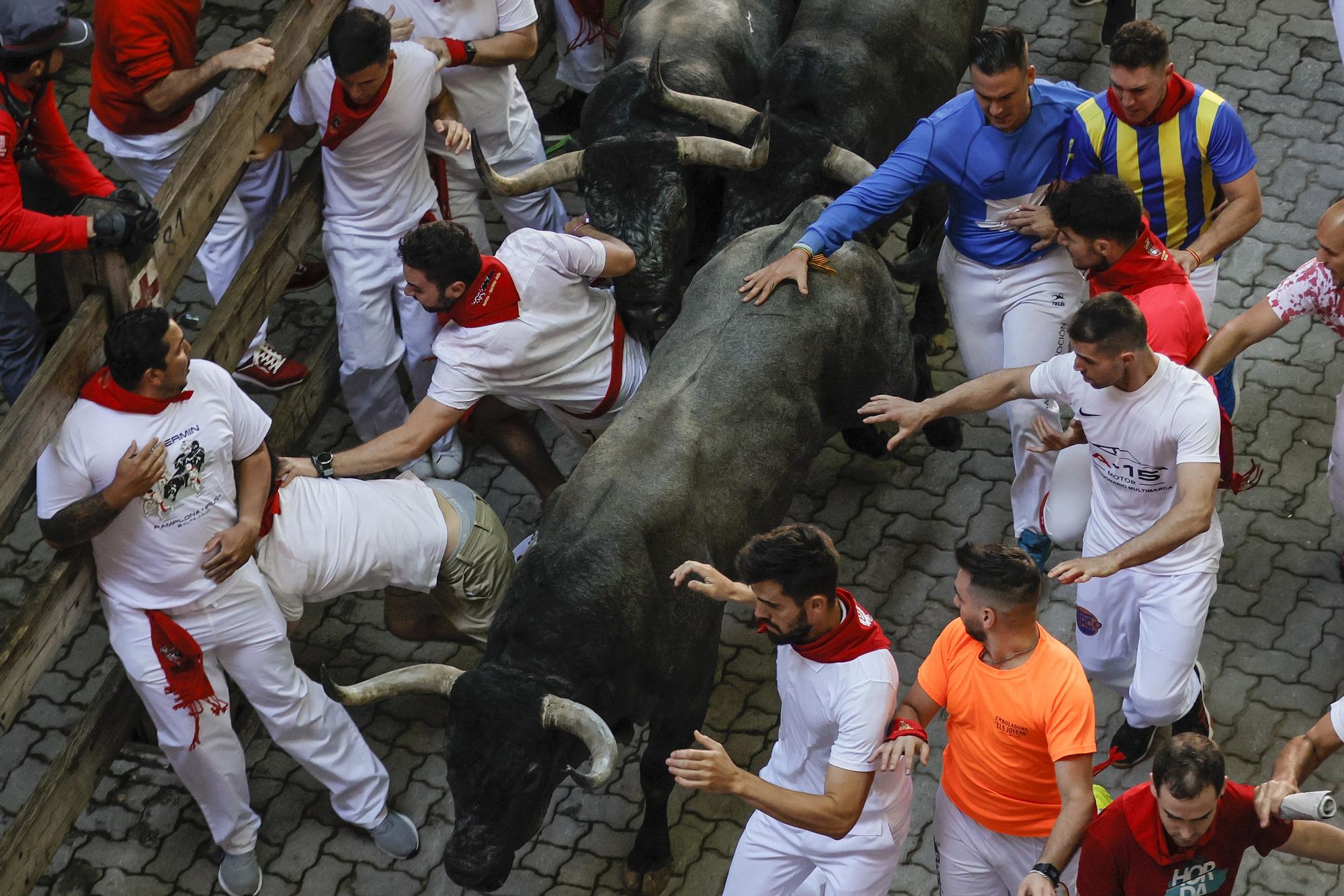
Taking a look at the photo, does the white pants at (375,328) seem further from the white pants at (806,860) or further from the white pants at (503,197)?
the white pants at (806,860)

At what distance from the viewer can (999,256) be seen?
7.62 m

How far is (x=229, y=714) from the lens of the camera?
695 centimetres

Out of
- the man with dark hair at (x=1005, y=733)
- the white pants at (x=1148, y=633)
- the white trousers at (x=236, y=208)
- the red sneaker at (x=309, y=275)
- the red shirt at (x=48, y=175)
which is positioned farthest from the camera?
the red sneaker at (x=309, y=275)

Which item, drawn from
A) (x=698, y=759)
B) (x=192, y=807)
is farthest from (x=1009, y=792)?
(x=192, y=807)

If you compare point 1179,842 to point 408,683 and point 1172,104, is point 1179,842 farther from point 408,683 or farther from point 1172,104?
point 1172,104

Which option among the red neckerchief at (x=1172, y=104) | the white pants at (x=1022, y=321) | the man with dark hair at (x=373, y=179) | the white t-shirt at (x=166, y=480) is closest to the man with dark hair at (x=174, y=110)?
the man with dark hair at (x=373, y=179)

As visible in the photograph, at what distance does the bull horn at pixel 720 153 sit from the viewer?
8.00 metres

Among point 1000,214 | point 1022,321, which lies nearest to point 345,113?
point 1000,214

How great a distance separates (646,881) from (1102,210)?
11.3 ft

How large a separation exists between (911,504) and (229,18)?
6074 mm

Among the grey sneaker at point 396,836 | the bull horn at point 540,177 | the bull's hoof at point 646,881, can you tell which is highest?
the bull horn at point 540,177

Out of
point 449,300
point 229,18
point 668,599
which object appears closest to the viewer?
point 668,599

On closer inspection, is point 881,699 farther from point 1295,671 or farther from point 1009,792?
point 1295,671

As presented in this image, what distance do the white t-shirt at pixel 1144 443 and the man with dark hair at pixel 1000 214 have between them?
0.76 metres
